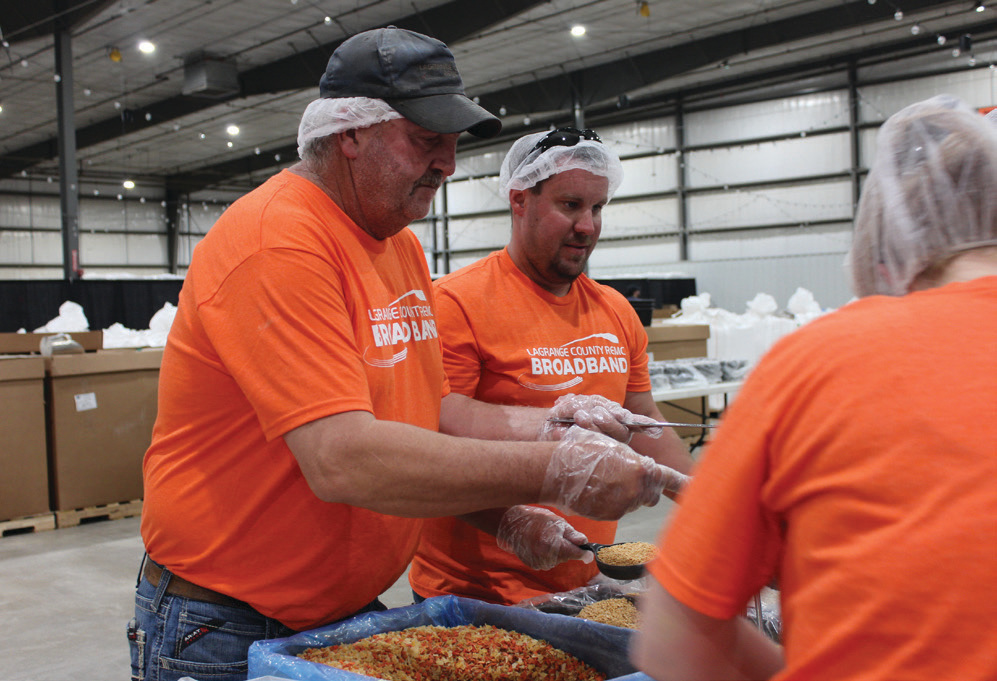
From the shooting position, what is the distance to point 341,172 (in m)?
1.46

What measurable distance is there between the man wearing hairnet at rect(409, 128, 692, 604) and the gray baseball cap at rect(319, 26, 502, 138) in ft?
2.37

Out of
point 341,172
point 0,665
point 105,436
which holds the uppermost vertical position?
point 341,172

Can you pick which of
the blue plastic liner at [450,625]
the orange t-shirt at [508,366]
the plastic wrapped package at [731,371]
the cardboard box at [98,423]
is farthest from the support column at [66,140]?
the blue plastic liner at [450,625]

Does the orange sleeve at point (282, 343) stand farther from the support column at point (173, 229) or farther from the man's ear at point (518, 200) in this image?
the support column at point (173, 229)

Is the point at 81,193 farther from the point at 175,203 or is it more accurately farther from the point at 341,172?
the point at 341,172

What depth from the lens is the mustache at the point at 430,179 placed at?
1.48 m

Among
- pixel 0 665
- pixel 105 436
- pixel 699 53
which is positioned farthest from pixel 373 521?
pixel 699 53

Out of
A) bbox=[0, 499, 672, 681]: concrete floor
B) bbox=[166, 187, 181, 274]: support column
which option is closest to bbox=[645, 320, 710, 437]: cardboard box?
bbox=[0, 499, 672, 681]: concrete floor

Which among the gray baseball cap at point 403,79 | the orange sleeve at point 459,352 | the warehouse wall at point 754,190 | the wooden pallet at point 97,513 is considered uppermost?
the warehouse wall at point 754,190

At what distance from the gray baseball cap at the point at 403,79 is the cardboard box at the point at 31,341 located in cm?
560

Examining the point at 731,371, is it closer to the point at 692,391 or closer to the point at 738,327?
the point at 692,391

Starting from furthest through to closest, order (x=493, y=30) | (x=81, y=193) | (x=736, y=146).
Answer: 1. (x=81, y=193)
2. (x=736, y=146)
3. (x=493, y=30)

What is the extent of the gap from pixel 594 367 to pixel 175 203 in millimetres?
24380

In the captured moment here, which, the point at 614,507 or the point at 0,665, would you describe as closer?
the point at 614,507
